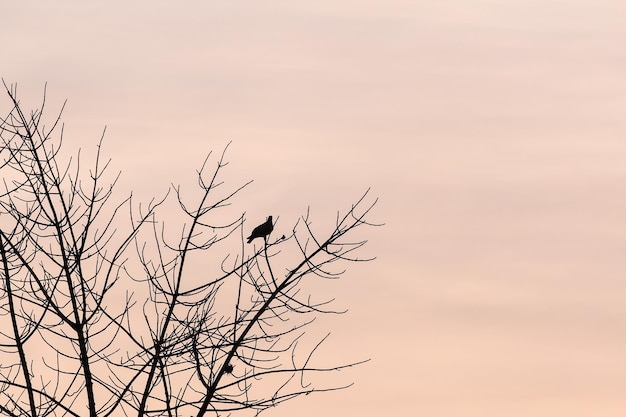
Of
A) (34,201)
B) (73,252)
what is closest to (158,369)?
(73,252)

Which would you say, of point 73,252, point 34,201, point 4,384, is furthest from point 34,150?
point 4,384

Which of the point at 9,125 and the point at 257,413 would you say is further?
the point at 9,125

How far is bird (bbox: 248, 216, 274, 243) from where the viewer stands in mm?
13383

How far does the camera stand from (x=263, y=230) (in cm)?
1349

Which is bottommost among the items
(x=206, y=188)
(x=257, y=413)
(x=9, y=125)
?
(x=257, y=413)

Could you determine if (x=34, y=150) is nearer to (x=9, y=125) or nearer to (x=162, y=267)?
(x=9, y=125)

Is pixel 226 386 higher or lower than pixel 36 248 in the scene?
lower

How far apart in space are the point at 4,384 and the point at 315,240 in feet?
10.3

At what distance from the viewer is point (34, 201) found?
452 inches

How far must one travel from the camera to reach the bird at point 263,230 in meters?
13.4

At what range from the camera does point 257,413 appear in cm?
1119

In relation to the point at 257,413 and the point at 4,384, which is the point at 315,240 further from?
the point at 4,384

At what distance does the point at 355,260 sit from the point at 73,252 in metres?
2.65

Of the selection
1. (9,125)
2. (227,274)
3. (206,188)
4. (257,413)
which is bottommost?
(257,413)
